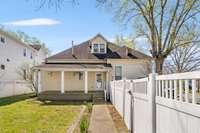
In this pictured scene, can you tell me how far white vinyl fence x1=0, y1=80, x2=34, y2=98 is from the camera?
27500 millimetres

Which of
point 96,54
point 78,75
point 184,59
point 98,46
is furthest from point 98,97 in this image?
point 184,59

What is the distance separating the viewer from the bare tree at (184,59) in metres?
28.6

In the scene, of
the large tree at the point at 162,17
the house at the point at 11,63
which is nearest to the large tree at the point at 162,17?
the large tree at the point at 162,17

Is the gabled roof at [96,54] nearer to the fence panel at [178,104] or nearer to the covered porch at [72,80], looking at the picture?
the covered porch at [72,80]

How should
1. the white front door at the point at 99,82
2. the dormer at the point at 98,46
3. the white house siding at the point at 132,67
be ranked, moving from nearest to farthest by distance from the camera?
the white front door at the point at 99,82
the white house siding at the point at 132,67
the dormer at the point at 98,46

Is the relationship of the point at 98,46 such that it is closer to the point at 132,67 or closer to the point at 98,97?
the point at 132,67

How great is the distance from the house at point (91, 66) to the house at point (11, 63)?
2.91 metres

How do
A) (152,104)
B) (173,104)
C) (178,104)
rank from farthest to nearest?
(152,104) → (173,104) → (178,104)

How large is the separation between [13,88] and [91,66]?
878 cm

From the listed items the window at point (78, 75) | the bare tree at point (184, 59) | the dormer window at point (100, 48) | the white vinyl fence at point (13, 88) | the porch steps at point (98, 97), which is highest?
the dormer window at point (100, 48)

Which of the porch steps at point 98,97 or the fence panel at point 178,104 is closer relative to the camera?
the fence panel at point 178,104

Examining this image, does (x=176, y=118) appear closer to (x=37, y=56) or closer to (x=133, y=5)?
(x=133, y=5)

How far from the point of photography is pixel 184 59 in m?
30.1

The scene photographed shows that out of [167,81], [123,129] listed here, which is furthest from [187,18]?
[167,81]
